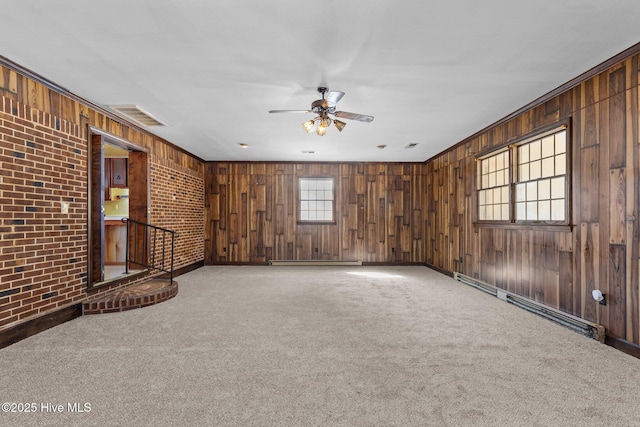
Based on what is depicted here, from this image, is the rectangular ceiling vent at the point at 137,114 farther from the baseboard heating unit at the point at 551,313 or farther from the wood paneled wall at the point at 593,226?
the baseboard heating unit at the point at 551,313

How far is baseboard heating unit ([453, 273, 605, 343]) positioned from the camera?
9.28 ft

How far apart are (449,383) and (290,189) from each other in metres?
6.05

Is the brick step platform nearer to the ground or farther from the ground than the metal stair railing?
nearer to the ground

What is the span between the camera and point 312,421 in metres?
1.65

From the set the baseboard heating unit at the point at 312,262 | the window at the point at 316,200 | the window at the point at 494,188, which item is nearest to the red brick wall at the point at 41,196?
the baseboard heating unit at the point at 312,262

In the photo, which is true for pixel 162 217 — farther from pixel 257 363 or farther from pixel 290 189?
pixel 257 363

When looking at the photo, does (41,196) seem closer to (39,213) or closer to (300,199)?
(39,213)

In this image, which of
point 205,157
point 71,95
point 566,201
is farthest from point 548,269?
point 205,157

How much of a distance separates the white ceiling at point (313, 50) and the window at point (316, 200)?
3563 millimetres

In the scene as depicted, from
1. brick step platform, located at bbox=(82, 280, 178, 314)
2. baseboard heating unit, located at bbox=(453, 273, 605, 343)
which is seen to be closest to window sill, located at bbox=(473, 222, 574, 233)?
baseboard heating unit, located at bbox=(453, 273, 605, 343)

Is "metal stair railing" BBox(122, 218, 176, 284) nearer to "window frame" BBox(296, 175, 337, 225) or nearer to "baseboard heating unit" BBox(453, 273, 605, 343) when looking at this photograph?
"window frame" BBox(296, 175, 337, 225)

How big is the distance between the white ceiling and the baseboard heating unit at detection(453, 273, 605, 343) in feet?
8.17

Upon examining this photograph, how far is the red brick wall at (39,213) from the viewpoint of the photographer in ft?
9.05

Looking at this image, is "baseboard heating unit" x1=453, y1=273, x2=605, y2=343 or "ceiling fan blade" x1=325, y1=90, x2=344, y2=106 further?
"ceiling fan blade" x1=325, y1=90, x2=344, y2=106
